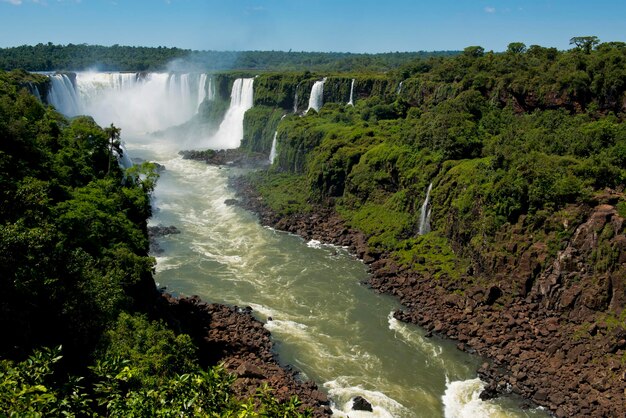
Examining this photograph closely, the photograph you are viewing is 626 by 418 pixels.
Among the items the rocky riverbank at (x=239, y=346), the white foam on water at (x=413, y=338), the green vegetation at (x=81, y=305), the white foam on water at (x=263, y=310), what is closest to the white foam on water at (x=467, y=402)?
the white foam on water at (x=413, y=338)

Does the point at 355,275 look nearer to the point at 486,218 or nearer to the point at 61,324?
the point at 486,218

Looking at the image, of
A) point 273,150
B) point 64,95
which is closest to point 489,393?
point 273,150

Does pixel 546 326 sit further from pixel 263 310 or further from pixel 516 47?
pixel 516 47

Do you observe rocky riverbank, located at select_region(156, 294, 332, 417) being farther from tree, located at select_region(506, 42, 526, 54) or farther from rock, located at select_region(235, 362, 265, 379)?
tree, located at select_region(506, 42, 526, 54)

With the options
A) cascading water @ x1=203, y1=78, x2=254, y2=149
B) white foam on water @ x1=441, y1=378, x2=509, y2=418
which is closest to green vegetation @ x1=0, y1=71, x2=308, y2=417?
white foam on water @ x1=441, y1=378, x2=509, y2=418

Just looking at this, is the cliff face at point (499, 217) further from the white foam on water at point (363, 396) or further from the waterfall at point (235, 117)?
the waterfall at point (235, 117)
